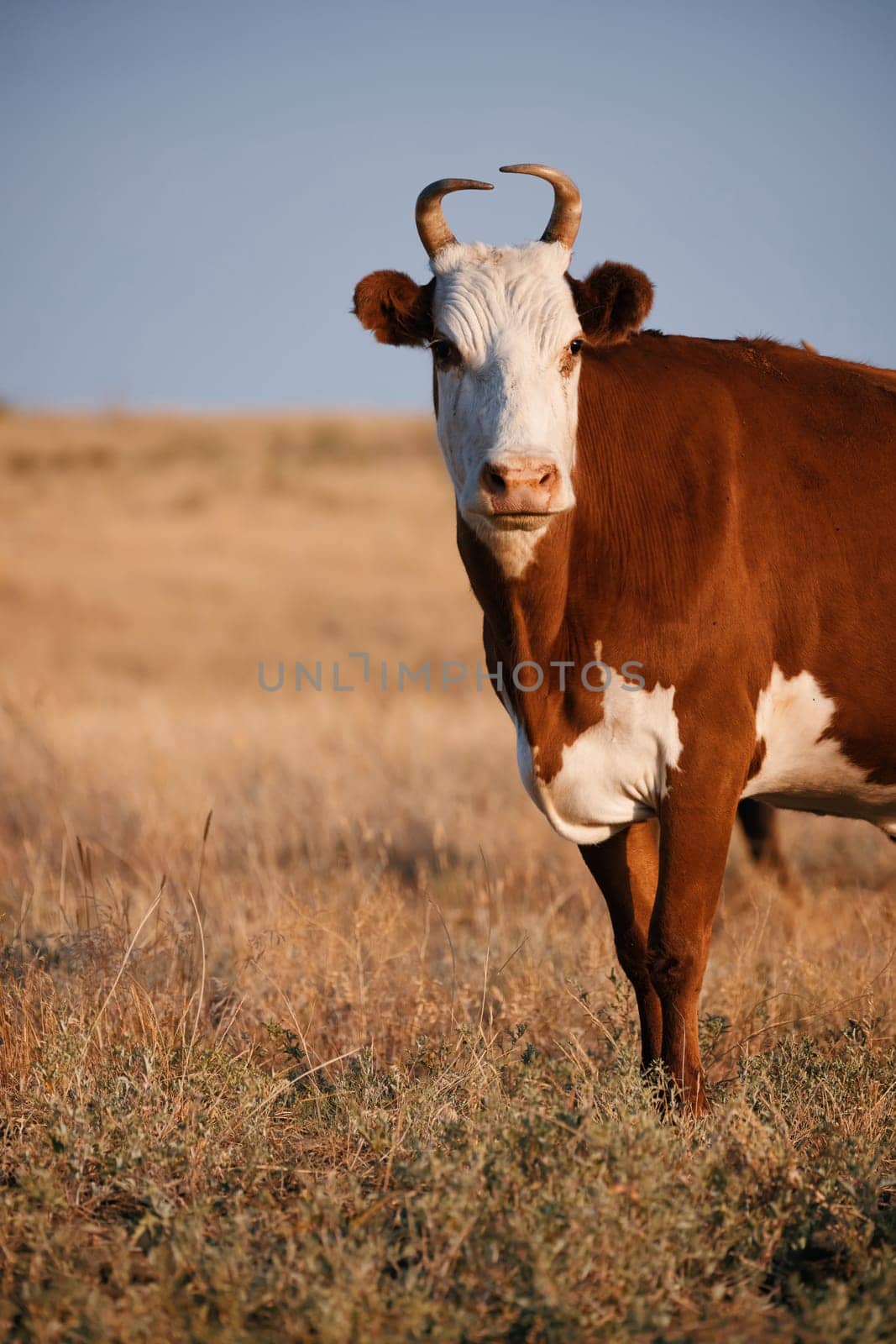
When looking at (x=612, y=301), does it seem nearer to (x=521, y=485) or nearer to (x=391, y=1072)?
(x=521, y=485)

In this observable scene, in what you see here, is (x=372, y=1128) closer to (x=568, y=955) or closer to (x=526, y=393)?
(x=568, y=955)

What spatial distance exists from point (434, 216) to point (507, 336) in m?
0.65

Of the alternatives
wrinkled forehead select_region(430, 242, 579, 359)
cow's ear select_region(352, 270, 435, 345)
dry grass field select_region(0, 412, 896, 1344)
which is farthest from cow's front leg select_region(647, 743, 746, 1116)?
cow's ear select_region(352, 270, 435, 345)

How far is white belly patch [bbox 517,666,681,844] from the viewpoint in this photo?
369 centimetres

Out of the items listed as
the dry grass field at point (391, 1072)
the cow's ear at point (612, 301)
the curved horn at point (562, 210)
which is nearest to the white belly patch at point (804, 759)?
the dry grass field at point (391, 1072)

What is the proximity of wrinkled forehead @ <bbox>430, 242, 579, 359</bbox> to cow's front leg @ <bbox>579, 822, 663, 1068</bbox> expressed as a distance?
169cm

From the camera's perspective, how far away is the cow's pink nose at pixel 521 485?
3414 mm

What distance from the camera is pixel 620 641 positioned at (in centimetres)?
377

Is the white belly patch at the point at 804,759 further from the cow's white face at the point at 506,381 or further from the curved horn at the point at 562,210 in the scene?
the curved horn at the point at 562,210

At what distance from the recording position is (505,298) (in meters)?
3.82

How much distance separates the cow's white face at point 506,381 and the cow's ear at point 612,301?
6 centimetres

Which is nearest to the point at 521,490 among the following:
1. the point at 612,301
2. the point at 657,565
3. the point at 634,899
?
the point at 657,565

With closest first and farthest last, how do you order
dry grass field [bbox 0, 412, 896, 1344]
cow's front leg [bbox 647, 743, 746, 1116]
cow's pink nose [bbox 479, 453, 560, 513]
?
dry grass field [bbox 0, 412, 896, 1344], cow's pink nose [bbox 479, 453, 560, 513], cow's front leg [bbox 647, 743, 746, 1116]

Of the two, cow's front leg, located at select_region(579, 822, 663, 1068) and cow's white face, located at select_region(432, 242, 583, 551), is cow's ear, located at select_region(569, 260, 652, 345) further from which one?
cow's front leg, located at select_region(579, 822, 663, 1068)
